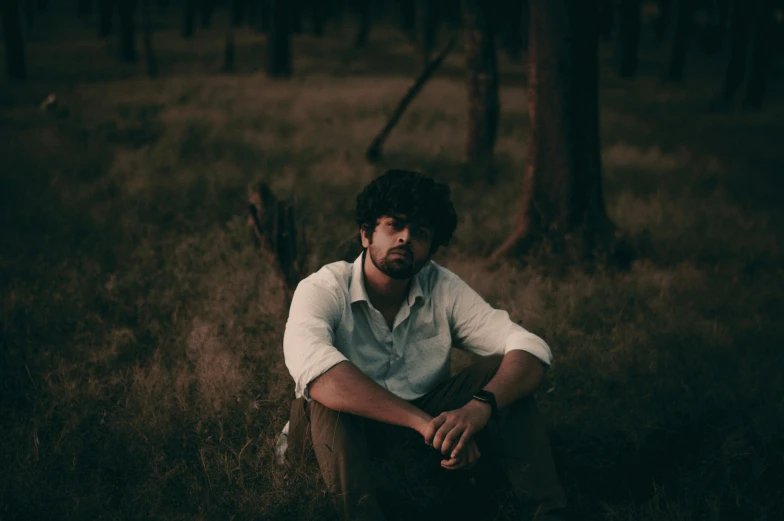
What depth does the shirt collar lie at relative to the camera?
310cm

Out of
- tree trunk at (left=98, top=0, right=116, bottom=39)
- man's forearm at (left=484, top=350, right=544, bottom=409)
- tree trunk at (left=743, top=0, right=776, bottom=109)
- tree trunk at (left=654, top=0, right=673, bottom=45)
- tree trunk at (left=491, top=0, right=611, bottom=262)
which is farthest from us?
tree trunk at (left=654, top=0, right=673, bottom=45)

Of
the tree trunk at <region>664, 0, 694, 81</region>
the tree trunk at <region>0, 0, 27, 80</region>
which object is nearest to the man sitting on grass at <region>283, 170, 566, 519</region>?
the tree trunk at <region>0, 0, 27, 80</region>

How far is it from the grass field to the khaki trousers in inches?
11.9

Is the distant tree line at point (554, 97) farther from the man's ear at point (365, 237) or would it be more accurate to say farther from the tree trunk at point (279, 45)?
the tree trunk at point (279, 45)

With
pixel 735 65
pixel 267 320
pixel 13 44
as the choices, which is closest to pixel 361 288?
pixel 267 320

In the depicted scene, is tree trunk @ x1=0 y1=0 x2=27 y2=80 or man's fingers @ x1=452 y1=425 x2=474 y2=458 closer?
man's fingers @ x1=452 y1=425 x2=474 y2=458

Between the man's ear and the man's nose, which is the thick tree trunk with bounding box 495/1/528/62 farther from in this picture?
the man's nose

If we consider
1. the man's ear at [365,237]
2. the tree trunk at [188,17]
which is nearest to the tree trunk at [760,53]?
the man's ear at [365,237]

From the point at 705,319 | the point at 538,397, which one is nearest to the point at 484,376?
the point at 538,397

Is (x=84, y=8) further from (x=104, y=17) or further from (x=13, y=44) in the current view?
(x=13, y=44)

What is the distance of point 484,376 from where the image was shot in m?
3.15

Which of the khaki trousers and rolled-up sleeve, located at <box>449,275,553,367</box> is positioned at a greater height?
rolled-up sleeve, located at <box>449,275,553,367</box>

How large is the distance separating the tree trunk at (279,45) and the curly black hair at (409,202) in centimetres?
1964

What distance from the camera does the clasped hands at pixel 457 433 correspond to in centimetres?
267
